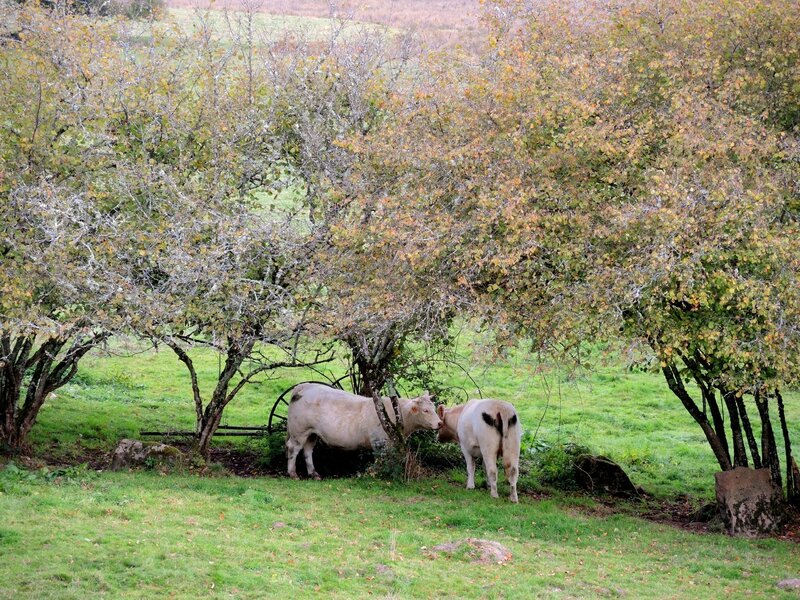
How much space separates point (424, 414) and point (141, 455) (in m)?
5.22

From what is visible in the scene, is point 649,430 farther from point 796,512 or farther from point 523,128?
point 523,128

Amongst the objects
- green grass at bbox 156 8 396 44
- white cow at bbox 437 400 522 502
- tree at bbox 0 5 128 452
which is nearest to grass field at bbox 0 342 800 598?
white cow at bbox 437 400 522 502

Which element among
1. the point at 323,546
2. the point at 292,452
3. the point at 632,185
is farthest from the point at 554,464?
the point at 323,546

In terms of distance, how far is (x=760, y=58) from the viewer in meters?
14.4

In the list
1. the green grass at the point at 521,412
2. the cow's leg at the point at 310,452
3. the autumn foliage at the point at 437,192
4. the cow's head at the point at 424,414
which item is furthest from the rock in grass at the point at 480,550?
the cow's leg at the point at 310,452

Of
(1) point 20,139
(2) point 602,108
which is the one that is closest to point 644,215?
(2) point 602,108

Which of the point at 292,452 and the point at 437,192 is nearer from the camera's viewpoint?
the point at 437,192

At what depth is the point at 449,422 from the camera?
1838cm

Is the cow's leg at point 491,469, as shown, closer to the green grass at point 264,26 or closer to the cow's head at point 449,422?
the cow's head at point 449,422

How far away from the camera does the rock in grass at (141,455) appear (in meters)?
16.4

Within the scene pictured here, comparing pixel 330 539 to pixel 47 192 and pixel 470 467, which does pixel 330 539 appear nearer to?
pixel 470 467

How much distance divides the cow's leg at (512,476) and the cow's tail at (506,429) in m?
0.11

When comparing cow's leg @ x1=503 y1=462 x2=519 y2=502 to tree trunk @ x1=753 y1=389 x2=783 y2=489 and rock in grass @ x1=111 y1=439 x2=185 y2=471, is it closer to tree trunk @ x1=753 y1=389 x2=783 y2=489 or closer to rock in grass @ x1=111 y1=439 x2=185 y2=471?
tree trunk @ x1=753 y1=389 x2=783 y2=489

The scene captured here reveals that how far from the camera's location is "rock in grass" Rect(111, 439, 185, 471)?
647 inches
